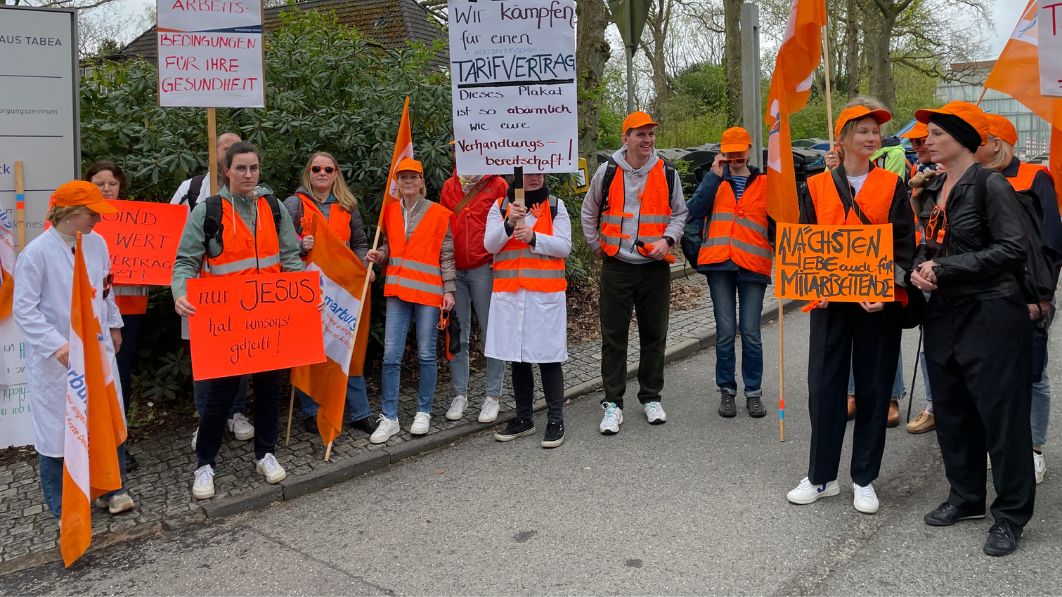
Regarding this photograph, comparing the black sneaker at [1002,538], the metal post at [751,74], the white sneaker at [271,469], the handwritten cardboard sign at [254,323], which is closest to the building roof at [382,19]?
the metal post at [751,74]

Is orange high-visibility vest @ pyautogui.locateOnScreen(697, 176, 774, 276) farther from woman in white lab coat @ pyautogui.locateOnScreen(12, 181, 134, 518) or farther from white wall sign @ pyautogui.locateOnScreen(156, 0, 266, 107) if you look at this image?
woman in white lab coat @ pyautogui.locateOnScreen(12, 181, 134, 518)

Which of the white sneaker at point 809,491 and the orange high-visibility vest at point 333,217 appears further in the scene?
the orange high-visibility vest at point 333,217

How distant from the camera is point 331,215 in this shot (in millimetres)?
5672

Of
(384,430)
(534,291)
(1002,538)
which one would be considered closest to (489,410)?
(384,430)

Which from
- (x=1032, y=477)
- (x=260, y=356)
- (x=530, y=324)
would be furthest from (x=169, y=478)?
(x=1032, y=477)

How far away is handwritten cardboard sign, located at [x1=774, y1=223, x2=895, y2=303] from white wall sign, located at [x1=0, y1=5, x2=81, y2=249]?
162 inches

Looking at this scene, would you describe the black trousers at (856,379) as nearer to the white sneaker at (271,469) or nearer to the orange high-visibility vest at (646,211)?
the orange high-visibility vest at (646,211)

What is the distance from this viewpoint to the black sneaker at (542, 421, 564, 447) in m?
5.42

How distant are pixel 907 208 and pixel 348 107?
4631 mm

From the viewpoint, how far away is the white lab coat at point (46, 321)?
157 inches

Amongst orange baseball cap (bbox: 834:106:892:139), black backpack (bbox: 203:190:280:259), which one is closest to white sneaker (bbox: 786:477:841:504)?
orange baseball cap (bbox: 834:106:892:139)

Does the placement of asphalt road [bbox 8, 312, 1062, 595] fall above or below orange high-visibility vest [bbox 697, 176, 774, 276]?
below

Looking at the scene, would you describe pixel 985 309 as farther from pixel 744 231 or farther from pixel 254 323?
pixel 254 323

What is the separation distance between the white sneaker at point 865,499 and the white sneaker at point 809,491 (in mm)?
111
